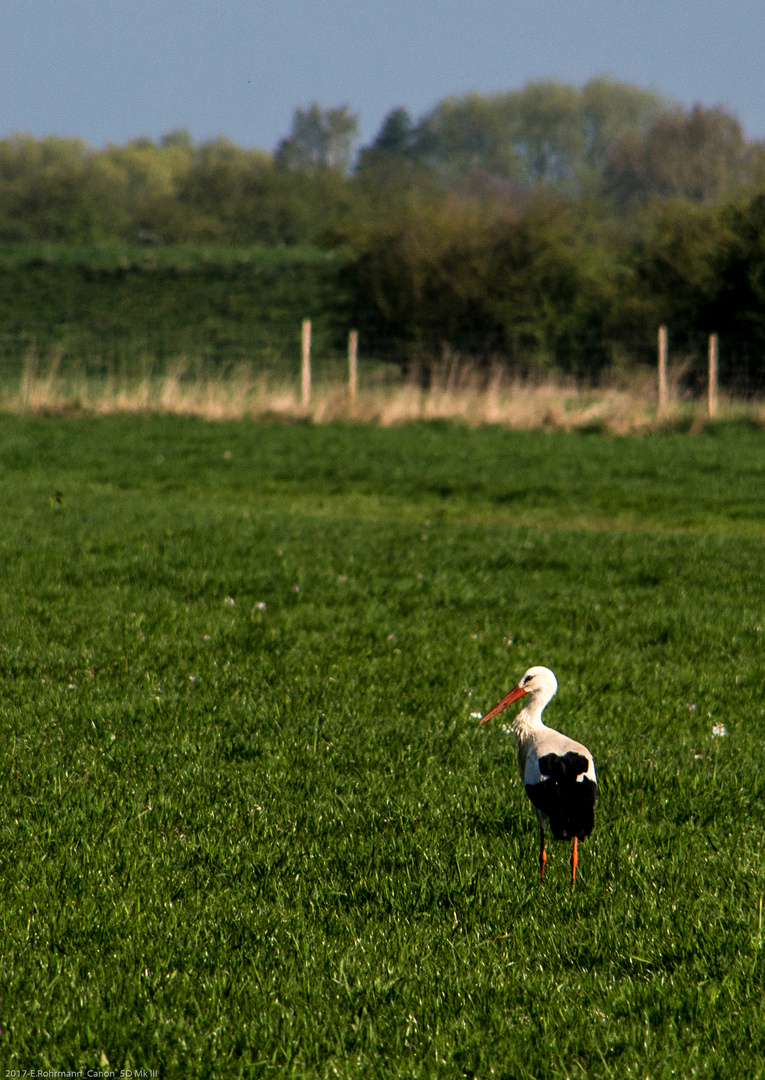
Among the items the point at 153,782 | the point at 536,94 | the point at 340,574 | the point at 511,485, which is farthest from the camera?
the point at 536,94

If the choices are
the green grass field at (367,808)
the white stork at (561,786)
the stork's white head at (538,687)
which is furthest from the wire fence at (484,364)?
the white stork at (561,786)

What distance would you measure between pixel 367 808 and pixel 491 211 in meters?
32.3

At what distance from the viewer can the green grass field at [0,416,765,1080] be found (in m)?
3.14

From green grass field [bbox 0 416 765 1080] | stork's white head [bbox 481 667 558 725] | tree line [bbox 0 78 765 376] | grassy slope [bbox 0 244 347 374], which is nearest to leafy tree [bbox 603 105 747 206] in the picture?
tree line [bbox 0 78 765 376]

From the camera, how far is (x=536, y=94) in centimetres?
11512

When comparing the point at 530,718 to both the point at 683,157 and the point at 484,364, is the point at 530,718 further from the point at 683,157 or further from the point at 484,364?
the point at 683,157

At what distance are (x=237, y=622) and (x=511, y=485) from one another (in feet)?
24.3

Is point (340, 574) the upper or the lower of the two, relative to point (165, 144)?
lower

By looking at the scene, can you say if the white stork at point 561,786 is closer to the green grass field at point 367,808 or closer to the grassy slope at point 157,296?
the green grass field at point 367,808

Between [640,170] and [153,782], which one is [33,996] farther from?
[640,170]

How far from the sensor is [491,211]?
34469 mm

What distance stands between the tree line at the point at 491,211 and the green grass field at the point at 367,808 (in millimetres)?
20933

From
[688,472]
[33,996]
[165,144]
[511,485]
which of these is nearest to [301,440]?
[511,485]

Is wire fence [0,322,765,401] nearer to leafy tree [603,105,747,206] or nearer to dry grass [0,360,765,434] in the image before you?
dry grass [0,360,765,434]
